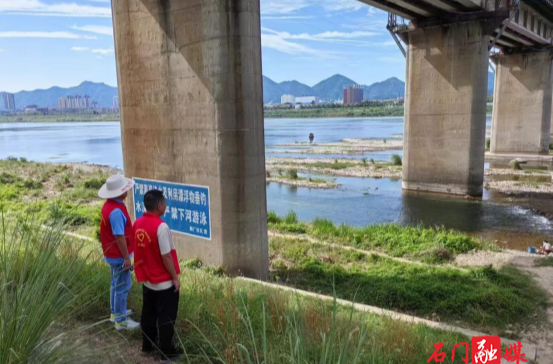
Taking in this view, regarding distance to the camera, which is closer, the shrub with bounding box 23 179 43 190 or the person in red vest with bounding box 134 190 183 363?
the person in red vest with bounding box 134 190 183 363

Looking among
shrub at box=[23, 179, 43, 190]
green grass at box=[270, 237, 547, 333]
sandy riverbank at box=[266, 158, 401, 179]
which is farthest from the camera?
sandy riverbank at box=[266, 158, 401, 179]

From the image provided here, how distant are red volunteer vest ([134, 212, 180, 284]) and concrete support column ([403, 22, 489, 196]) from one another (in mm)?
17458

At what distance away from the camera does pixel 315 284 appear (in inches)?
304

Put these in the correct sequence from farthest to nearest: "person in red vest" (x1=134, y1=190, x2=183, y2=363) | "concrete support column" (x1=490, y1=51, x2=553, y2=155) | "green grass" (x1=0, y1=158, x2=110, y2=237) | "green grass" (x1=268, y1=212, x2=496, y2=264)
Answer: "concrete support column" (x1=490, y1=51, x2=553, y2=155), "green grass" (x1=0, y1=158, x2=110, y2=237), "green grass" (x1=268, y1=212, x2=496, y2=264), "person in red vest" (x1=134, y1=190, x2=183, y2=363)

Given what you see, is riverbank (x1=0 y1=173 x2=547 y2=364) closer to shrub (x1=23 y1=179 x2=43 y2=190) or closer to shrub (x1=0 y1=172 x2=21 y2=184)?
shrub (x1=23 y1=179 x2=43 y2=190)

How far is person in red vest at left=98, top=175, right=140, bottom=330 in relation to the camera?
423 cm

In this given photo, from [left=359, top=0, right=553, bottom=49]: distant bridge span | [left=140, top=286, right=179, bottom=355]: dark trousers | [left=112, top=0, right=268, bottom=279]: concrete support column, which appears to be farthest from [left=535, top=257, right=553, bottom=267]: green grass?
[left=359, top=0, right=553, bottom=49]: distant bridge span

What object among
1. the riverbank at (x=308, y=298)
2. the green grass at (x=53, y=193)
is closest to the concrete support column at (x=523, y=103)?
the riverbank at (x=308, y=298)

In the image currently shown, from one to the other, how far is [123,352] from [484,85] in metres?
18.5

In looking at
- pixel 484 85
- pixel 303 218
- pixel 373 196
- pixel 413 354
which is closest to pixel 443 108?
pixel 484 85

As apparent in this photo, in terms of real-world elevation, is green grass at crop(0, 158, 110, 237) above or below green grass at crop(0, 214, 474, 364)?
below

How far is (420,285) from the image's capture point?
7270 mm

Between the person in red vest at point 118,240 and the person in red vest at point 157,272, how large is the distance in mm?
485

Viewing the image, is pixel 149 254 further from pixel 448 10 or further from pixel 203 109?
pixel 448 10
